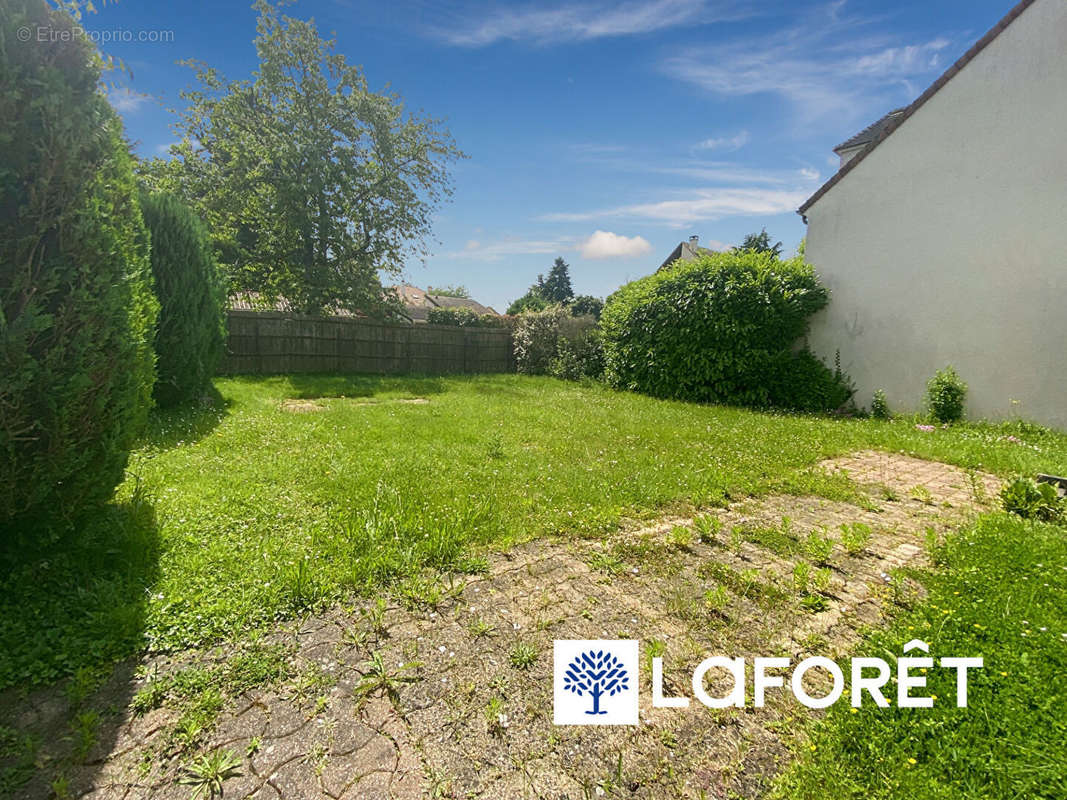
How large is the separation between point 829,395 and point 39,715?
36.5ft

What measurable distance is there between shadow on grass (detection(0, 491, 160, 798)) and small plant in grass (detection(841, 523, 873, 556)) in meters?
3.73

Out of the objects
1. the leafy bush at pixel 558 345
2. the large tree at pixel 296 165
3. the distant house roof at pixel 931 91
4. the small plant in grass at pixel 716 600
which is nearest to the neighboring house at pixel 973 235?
the distant house roof at pixel 931 91

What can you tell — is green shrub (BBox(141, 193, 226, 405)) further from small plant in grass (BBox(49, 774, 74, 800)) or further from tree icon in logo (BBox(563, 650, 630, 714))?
tree icon in logo (BBox(563, 650, 630, 714))

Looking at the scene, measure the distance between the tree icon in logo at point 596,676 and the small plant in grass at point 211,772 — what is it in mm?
1098

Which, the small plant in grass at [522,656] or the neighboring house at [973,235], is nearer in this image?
the small plant in grass at [522,656]

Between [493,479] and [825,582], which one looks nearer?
[825,582]

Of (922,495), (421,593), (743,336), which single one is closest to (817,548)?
(922,495)

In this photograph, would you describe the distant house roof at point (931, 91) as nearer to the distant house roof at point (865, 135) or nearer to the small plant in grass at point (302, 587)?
the distant house roof at point (865, 135)

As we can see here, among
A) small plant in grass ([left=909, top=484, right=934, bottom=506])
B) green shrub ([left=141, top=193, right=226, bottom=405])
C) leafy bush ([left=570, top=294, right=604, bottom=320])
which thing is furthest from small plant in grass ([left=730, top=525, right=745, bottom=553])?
leafy bush ([left=570, top=294, right=604, bottom=320])

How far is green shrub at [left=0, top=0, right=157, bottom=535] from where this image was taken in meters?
1.97

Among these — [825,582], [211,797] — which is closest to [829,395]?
[825,582]

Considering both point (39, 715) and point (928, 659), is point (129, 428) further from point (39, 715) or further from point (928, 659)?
point (928, 659)

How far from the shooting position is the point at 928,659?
179cm

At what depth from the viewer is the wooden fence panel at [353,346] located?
36.8ft
